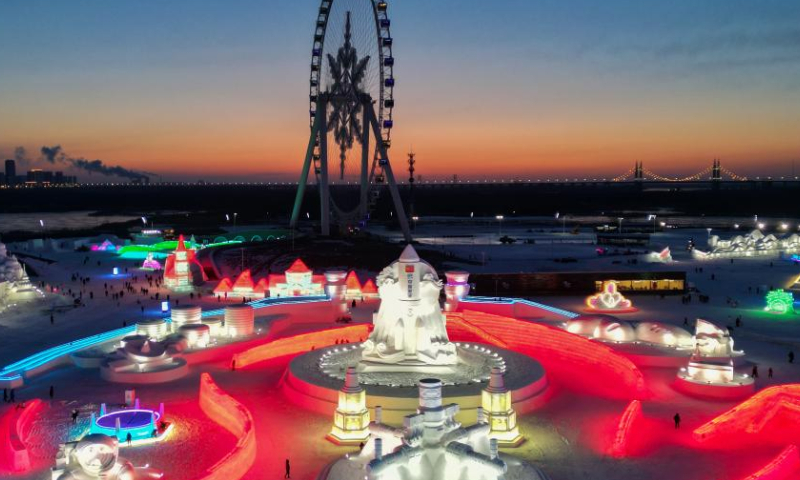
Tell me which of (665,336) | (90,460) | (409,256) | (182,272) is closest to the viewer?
(90,460)

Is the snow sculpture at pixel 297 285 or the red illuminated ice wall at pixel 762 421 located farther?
the snow sculpture at pixel 297 285

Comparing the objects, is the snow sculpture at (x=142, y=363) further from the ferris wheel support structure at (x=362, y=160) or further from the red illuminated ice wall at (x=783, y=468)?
the ferris wheel support structure at (x=362, y=160)

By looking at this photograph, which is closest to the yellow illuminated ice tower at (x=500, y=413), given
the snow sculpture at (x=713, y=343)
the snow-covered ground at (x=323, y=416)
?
the snow-covered ground at (x=323, y=416)

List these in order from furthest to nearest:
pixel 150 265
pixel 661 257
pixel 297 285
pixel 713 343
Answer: pixel 661 257 → pixel 150 265 → pixel 297 285 → pixel 713 343

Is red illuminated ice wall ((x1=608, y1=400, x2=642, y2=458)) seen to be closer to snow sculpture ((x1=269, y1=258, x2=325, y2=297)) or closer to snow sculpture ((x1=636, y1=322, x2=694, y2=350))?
snow sculpture ((x1=636, y1=322, x2=694, y2=350))

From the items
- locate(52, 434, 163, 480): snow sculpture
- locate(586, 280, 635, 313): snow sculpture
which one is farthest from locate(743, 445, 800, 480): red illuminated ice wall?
locate(586, 280, 635, 313): snow sculpture

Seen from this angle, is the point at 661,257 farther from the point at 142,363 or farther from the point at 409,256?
the point at 142,363

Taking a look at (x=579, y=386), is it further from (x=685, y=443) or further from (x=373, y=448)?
(x=373, y=448)

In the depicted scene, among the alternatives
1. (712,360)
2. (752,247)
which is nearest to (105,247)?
(712,360)
